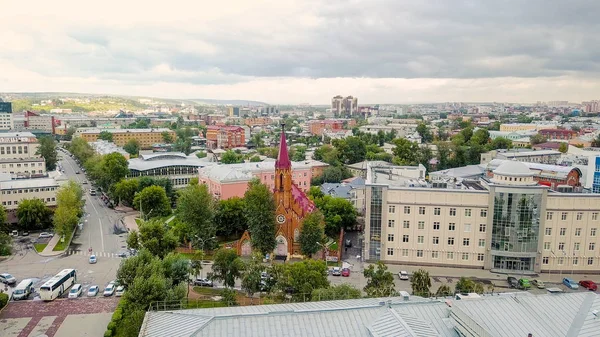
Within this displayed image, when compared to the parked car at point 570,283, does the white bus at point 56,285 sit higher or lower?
higher

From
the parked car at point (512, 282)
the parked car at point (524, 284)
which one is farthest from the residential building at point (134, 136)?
the parked car at point (524, 284)

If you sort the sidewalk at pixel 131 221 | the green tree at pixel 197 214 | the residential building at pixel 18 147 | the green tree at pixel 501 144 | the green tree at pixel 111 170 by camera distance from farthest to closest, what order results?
the green tree at pixel 501 144 → the residential building at pixel 18 147 → the green tree at pixel 111 170 → the sidewalk at pixel 131 221 → the green tree at pixel 197 214

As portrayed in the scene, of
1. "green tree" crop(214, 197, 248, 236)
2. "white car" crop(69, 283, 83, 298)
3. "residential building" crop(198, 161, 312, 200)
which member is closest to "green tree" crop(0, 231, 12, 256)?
"white car" crop(69, 283, 83, 298)

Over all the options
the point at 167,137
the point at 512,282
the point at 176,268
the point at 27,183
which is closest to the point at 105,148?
the point at 167,137

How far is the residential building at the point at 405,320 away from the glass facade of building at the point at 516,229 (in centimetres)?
2292

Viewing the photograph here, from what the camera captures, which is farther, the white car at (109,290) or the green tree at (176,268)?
the white car at (109,290)

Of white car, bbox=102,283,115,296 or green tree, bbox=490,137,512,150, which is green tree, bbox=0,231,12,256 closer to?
white car, bbox=102,283,115,296

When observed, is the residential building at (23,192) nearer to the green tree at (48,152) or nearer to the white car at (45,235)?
the white car at (45,235)

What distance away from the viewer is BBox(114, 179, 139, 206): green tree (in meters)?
70.5

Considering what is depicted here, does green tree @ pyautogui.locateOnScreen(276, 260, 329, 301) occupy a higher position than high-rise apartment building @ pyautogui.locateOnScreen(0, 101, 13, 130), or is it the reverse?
high-rise apartment building @ pyautogui.locateOnScreen(0, 101, 13, 130)

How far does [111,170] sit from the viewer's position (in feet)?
253

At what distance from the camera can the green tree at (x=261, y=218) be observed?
46625 millimetres

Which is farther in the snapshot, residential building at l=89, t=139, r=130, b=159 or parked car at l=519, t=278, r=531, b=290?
residential building at l=89, t=139, r=130, b=159

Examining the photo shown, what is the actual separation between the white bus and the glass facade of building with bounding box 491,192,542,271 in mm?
40015
